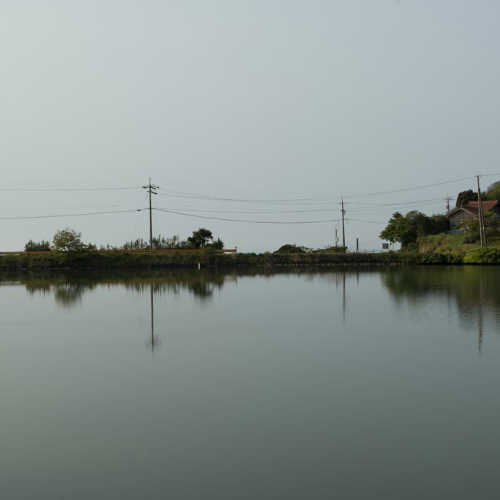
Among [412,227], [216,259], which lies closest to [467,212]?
[412,227]

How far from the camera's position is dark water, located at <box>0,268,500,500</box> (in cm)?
403

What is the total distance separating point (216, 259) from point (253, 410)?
3875 centimetres

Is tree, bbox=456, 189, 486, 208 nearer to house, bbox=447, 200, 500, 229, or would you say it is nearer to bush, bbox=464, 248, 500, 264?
house, bbox=447, 200, 500, 229

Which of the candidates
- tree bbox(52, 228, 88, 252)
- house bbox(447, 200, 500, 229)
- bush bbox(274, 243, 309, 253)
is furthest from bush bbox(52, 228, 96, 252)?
house bbox(447, 200, 500, 229)

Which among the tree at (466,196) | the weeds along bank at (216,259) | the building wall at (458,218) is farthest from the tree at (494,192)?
the weeds along bank at (216,259)

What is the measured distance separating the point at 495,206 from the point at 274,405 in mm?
57305

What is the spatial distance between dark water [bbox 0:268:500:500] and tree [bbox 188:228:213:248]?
3916 cm

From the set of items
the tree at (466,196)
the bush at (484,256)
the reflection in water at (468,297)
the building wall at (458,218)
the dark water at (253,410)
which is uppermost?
the tree at (466,196)

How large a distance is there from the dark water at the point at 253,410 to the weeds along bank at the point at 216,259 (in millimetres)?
30944

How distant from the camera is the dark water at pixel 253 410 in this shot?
13.2 feet

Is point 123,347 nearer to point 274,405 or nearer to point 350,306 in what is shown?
point 274,405

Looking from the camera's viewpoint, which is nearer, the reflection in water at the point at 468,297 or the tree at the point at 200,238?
the reflection in water at the point at 468,297

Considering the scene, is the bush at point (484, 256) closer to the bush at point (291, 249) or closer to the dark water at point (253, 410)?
the bush at point (291, 249)

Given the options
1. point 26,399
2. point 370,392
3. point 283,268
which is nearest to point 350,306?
point 370,392
